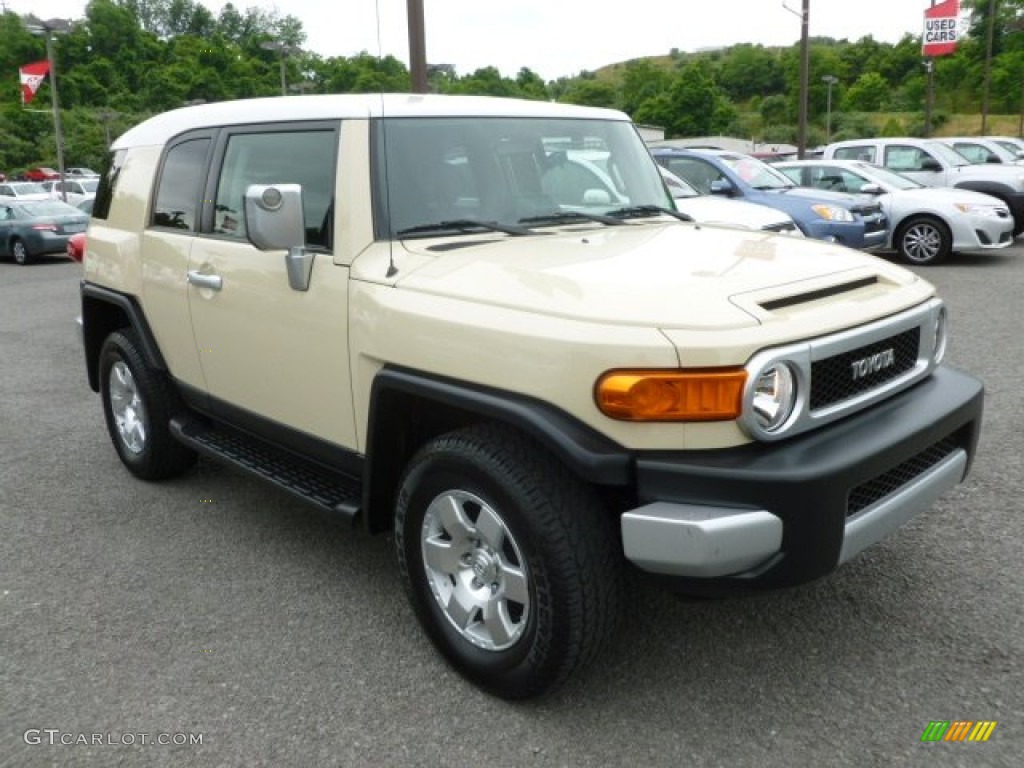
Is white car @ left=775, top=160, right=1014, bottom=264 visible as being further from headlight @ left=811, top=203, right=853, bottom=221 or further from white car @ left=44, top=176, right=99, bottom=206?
white car @ left=44, top=176, right=99, bottom=206

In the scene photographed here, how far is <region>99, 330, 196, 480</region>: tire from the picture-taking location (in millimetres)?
4605

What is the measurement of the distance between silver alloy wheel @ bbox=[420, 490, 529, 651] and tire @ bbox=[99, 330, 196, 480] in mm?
2221

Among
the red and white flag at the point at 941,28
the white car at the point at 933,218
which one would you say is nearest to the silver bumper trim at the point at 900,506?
the white car at the point at 933,218

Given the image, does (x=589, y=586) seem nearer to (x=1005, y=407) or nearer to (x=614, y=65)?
(x=1005, y=407)

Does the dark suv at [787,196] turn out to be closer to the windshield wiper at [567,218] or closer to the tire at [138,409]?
the windshield wiper at [567,218]

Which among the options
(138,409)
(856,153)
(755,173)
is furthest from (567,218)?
(856,153)

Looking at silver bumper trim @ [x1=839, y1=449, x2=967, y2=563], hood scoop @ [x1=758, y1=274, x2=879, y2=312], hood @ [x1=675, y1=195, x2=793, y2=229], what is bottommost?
silver bumper trim @ [x1=839, y1=449, x2=967, y2=563]

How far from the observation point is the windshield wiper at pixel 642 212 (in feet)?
12.8

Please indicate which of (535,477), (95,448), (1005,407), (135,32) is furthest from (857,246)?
(135,32)

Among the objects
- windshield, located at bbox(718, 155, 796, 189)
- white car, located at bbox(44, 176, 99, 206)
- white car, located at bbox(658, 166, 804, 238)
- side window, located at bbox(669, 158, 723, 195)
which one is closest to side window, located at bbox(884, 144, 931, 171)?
windshield, located at bbox(718, 155, 796, 189)

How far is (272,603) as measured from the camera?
141 inches

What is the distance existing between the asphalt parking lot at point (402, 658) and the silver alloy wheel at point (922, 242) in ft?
28.9

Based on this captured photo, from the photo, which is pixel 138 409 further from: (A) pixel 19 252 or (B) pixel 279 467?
(A) pixel 19 252

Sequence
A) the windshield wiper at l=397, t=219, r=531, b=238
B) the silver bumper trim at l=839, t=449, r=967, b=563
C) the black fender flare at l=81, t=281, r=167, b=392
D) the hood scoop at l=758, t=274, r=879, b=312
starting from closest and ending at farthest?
the silver bumper trim at l=839, t=449, r=967, b=563 → the hood scoop at l=758, t=274, r=879, b=312 → the windshield wiper at l=397, t=219, r=531, b=238 → the black fender flare at l=81, t=281, r=167, b=392
